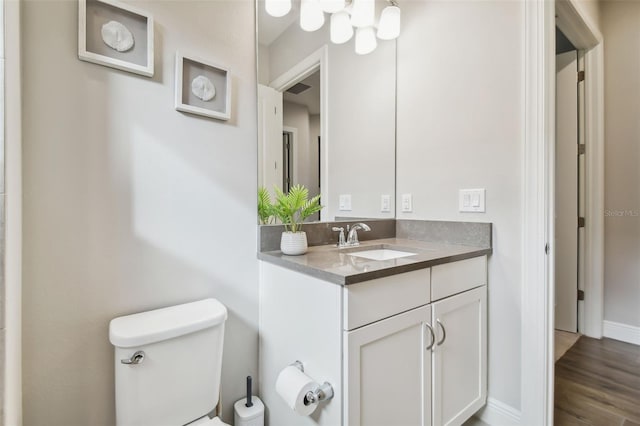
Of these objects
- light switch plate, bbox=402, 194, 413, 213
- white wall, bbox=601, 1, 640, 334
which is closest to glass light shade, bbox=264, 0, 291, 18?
light switch plate, bbox=402, 194, 413, 213

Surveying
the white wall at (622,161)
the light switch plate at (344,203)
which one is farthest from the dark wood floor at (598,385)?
the light switch plate at (344,203)

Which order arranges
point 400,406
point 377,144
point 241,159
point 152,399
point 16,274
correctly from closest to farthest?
point 16,274 → point 152,399 → point 400,406 → point 241,159 → point 377,144

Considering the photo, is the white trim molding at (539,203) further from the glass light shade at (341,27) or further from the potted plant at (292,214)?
the potted plant at (292,214)

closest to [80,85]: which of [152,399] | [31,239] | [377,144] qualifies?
[31,239]

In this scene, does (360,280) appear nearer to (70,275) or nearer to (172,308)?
(172,308)

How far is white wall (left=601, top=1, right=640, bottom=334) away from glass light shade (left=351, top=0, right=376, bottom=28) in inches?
82.1

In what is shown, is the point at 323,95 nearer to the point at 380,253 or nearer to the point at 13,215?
the point at 380,253

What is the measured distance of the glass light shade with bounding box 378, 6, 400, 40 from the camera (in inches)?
69.5

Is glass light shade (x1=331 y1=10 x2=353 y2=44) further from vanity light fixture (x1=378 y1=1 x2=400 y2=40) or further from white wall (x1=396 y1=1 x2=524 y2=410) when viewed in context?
white wall (x1=396 y1=1 x2=524 y2=410)

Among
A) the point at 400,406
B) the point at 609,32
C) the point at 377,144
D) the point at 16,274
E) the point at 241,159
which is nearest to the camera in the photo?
the point at 16,274

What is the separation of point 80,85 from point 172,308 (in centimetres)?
82

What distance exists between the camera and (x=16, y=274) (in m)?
0.86

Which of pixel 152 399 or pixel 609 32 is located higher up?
pixel 609 32

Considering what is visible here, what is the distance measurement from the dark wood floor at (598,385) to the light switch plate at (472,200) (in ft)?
3.61
